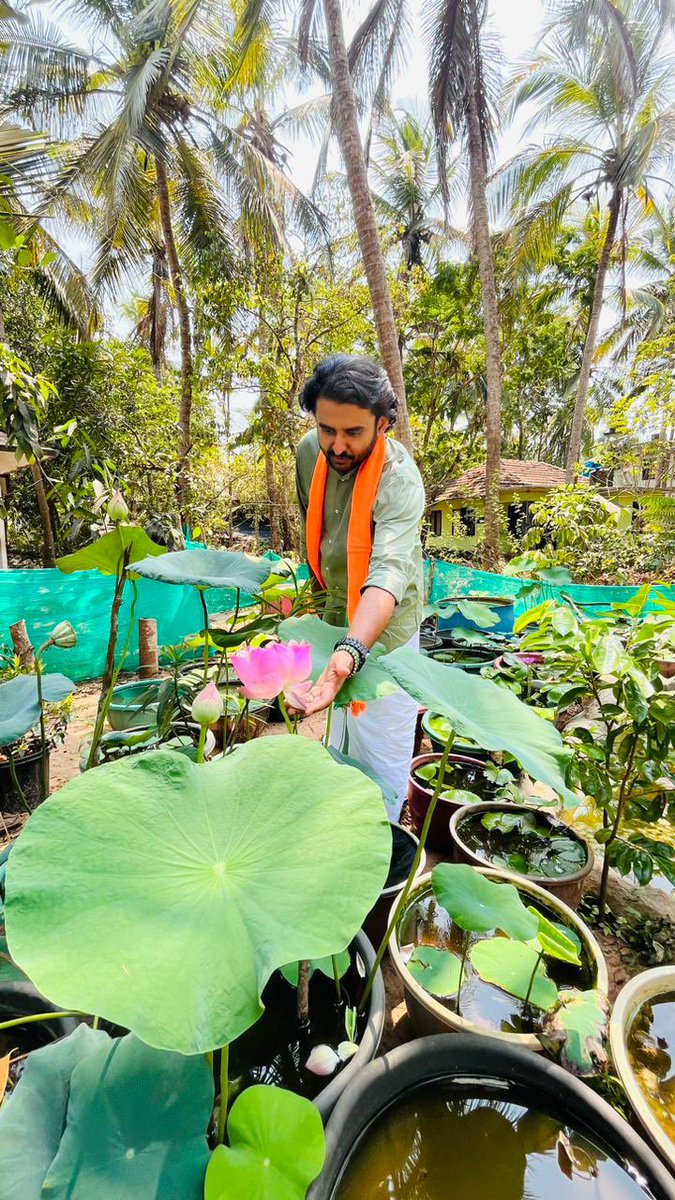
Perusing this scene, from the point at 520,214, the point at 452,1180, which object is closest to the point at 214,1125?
the point at 452,1180

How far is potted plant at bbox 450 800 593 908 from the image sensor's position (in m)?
1.58

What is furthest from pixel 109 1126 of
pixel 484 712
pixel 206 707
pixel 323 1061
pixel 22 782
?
pixel 22 782

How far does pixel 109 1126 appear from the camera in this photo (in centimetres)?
56

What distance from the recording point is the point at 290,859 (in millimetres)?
618

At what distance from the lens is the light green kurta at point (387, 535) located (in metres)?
1.39

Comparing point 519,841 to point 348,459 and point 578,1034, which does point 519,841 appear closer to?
point 578,1034

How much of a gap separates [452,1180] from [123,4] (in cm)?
1232

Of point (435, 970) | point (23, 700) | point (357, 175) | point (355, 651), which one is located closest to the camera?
point (355, 651)

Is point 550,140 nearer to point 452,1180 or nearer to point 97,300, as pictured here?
point 97,300

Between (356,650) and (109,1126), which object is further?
(356,650)

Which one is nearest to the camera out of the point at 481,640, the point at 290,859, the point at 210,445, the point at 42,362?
the point at 290,859

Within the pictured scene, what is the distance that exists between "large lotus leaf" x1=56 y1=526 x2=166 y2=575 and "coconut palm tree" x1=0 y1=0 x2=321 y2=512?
6.19m

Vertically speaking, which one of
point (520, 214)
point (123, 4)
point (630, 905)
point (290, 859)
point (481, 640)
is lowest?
point (630, 905)

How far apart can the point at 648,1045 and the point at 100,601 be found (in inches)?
178
